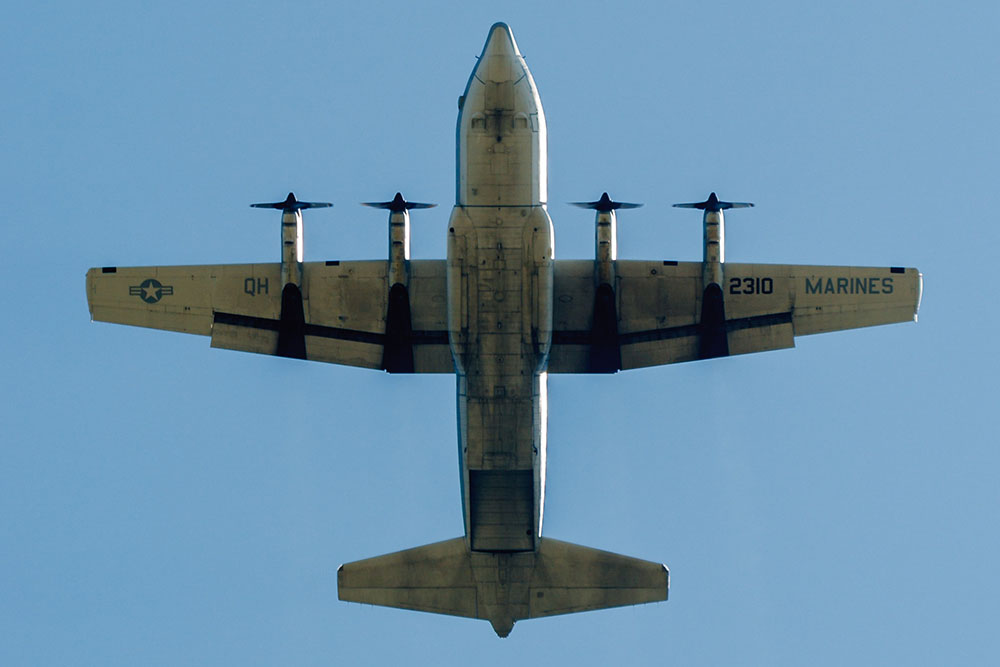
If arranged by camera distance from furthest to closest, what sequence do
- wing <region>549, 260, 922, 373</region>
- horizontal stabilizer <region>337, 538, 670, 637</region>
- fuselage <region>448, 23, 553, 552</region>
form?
wing <region>549, 260, 922, 373</region> < horizontal stabilizer <region>337, 538, 670, 637</region> < fuselage <region>448, 23, 553, 552</region>

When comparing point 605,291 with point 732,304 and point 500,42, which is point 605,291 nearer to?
point 732,304

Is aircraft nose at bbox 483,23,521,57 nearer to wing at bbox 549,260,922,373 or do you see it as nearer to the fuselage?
the fuselage

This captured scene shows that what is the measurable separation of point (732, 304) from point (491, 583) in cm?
862

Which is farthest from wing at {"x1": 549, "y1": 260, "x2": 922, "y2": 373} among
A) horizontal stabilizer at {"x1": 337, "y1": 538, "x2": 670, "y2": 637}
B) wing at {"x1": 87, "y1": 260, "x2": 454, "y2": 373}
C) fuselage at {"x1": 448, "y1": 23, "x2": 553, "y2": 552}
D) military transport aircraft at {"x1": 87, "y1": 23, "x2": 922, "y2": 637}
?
horizontal stabilizer at {"x1": 337, "y1": 538, "x2": 670, "y2": 637}

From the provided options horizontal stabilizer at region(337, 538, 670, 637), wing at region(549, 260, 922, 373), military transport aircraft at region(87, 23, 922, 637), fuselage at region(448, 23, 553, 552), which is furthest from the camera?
wing at region(549, 260, 922, 373)

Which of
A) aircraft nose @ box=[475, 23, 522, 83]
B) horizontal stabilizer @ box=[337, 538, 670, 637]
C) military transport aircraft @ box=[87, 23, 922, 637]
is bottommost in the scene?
horizontal stabilizer @ box=[337, 538, 670, 637]

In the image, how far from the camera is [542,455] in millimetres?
37625

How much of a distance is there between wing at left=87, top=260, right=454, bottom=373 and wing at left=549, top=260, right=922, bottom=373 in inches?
135

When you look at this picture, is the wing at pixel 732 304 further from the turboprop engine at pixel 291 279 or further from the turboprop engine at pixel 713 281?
the turboprop engine at pixel 291 279

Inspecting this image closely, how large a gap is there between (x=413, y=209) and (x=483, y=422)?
17.1 ft

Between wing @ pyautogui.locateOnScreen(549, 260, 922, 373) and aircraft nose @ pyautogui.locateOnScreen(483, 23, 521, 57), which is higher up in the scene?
aircraft nose @ pyautogui.locateOnScreen(483, 23, 521, 57)

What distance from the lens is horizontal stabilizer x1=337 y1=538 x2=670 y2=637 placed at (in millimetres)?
38062

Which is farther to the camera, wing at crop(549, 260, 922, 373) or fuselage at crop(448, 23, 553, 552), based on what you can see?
wing at crop(549, 260, 922, 373)

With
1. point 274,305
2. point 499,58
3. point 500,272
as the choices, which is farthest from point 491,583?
point 499,58
